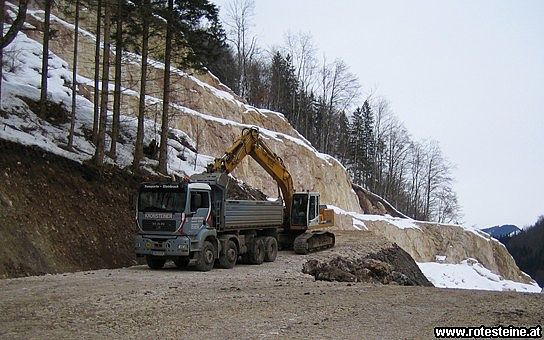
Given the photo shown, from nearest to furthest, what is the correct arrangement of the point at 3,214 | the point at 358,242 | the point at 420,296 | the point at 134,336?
the point at 134,336 → the point at 420,296 → the point at 3,214 → the point at 358,242

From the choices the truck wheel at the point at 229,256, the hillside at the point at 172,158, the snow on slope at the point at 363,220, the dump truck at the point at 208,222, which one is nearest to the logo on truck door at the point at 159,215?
the dump truck at the point at 208,222

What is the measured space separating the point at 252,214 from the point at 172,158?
11400mm

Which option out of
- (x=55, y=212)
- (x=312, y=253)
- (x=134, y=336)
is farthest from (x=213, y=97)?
(x=134, y=336)

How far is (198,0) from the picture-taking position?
78.8ft

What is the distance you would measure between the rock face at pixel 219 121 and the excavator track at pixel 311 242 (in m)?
12.1

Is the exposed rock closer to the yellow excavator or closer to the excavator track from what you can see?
the excavator track

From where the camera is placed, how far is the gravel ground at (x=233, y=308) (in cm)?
875

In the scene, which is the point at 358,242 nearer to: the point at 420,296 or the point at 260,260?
the point at 260,260

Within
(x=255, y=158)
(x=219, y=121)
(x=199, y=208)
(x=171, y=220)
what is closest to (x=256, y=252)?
(x=199, y=208)

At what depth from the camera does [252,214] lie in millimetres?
20094

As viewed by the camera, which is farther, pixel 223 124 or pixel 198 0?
pixel 223 124

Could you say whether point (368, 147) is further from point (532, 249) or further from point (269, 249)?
point (269, 249)

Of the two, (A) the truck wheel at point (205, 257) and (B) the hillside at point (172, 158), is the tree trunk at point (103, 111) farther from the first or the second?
(A) the truck wheel at point (205, 257)

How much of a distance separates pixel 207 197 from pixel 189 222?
1270mm
